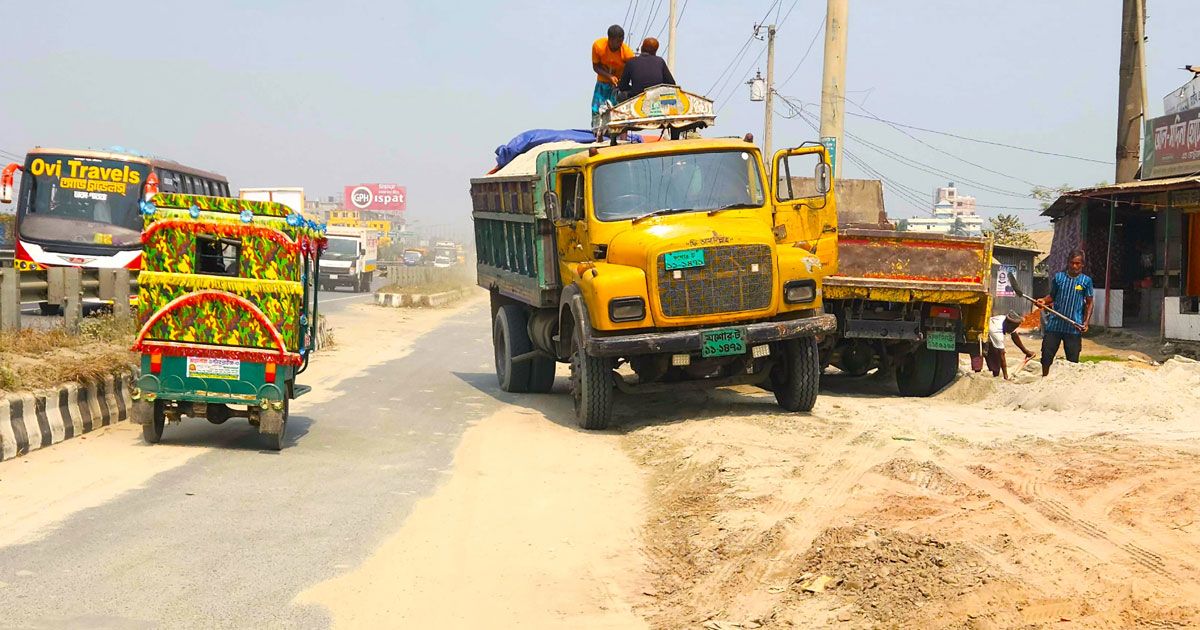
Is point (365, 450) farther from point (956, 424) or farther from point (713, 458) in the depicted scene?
point (956, 424)

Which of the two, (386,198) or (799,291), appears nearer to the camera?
(799,291)

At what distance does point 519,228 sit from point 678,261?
12.4 feet

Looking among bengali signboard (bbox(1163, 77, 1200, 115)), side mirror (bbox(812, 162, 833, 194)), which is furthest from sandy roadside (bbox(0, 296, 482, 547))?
bengali signboard (bbox(1163, 77, 1200, 115))

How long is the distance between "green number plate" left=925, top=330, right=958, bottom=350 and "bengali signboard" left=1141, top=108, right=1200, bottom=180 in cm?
1241

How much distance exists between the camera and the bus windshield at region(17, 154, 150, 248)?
22234 mm

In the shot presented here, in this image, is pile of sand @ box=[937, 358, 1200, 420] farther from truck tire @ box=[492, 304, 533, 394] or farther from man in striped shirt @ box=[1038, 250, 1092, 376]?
truck tire @ box=[492, 304, 533, 394]

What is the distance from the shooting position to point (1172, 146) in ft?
80.7

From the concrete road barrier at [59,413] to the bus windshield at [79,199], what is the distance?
36.1 feet

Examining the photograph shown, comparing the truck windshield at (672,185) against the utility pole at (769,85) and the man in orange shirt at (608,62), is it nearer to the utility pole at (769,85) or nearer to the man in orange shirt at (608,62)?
the man in orange shirt at (608,62)

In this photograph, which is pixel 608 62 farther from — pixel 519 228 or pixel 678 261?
pixel 678 261

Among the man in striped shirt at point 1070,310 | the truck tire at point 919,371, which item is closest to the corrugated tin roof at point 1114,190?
the man in striped shirt at point 1070,310

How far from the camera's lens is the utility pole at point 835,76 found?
16766mm

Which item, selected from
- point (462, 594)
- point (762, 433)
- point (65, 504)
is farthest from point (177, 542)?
point (762, 433)

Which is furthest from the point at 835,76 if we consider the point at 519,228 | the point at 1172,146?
the point at 1172,146
